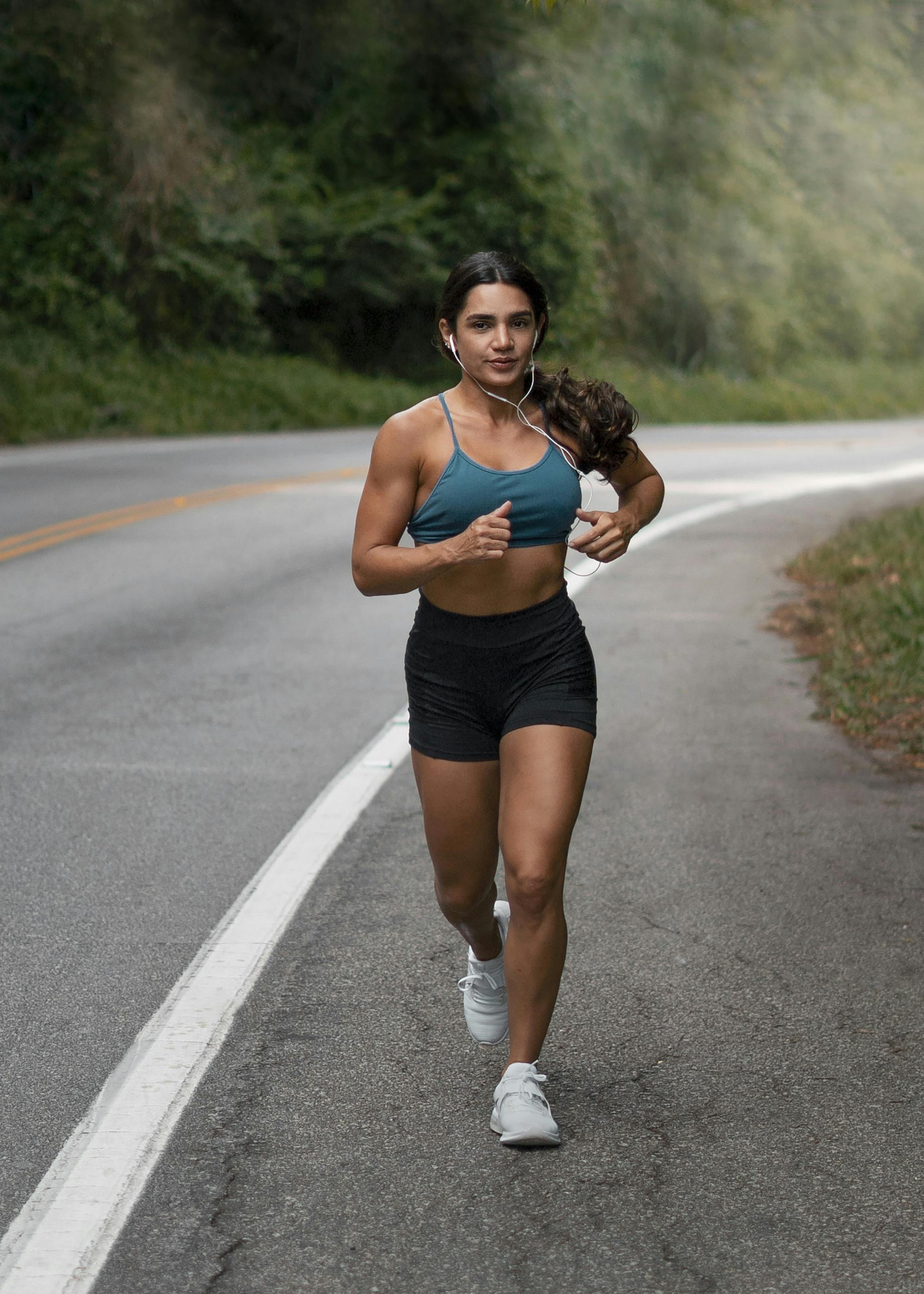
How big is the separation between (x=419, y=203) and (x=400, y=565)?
41420 millimetres

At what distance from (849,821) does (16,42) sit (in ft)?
109

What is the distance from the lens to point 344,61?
156 feet

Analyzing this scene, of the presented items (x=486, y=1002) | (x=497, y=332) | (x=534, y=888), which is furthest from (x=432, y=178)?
(x=534, y=888)

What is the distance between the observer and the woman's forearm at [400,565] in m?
3.93

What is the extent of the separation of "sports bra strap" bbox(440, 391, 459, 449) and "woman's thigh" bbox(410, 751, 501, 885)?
2.43ft

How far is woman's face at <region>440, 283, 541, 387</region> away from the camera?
13.4 ft

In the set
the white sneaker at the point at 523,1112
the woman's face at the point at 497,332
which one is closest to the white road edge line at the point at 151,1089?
the woman's face at the point at 497,332

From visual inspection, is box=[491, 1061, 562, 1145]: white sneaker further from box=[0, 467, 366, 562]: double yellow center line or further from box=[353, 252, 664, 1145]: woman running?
box=[0, 467, 366, 562]: double yellow center line

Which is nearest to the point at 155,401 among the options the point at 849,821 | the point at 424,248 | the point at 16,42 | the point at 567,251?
the point at 16,42

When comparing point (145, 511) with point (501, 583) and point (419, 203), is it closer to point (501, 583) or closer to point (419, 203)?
point (501, 583)

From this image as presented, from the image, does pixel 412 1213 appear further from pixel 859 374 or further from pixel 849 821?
pixel 859 374

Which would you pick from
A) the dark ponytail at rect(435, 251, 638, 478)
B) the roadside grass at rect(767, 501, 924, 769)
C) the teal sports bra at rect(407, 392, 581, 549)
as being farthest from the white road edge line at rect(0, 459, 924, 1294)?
the roadside grass at rect(767, 501, 924, 769)

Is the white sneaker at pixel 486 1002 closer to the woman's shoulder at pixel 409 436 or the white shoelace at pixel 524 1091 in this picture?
the white shoelace at pixel 524 1091

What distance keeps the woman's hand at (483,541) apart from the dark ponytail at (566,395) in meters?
0.40
